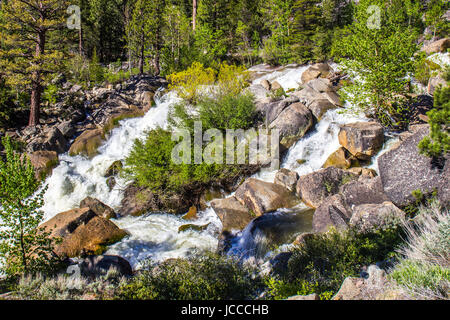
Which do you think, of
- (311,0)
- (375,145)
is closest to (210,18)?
(311,0)

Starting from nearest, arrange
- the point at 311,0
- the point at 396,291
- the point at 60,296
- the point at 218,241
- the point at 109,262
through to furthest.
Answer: the point at 396,291 → the point at 60,296 → the point at 109,262 → the point at 218,241 → the point at 311,0

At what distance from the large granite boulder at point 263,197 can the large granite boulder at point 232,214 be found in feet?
0.91

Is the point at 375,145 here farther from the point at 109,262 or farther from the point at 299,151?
the point at 109,262

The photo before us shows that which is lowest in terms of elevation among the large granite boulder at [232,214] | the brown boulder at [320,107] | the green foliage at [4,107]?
the large granite boulder at [232,214]

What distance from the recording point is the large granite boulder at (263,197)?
35.8 ft

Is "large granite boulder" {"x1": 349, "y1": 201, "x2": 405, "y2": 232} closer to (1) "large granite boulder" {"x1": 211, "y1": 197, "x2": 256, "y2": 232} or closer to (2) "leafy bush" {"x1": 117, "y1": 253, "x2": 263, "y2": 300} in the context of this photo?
(2) "leafy bush" {"x1": 117, "y1": 253, "x2": 263, "y2": 300}

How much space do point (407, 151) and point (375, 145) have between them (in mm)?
3525

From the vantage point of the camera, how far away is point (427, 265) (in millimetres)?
4586

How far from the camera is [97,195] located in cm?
1430

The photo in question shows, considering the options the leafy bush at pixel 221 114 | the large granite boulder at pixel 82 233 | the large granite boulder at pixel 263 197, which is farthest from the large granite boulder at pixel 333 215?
the large granite boulder at pixel 82 233

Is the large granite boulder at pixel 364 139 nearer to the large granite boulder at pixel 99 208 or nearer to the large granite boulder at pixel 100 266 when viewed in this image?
the large granite boulder at pixel 100 266

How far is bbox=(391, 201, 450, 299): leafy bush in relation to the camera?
3.87 metres

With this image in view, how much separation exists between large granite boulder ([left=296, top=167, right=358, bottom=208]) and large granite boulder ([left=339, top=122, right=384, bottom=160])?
62.7 inches

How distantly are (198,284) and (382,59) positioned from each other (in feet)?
40.6
